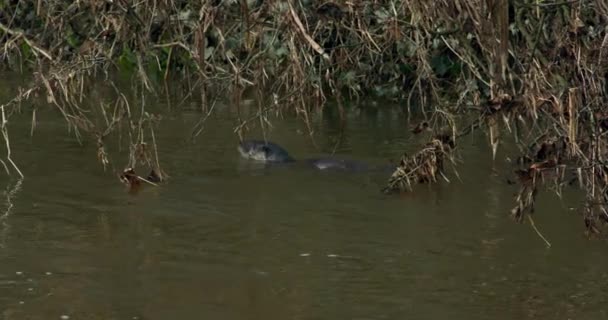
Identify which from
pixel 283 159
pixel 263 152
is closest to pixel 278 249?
pixel 263 152

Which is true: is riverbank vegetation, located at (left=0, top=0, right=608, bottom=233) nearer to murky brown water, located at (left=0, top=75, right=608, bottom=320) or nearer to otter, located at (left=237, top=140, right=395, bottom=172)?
murky brown water, located at (left=0, top=75, right=608, bottom=320)

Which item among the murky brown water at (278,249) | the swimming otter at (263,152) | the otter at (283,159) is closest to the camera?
the murky brown water at (278,249)

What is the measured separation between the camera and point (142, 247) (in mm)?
9227

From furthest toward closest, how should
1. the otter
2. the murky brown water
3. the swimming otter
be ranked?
the swimming otter < the otter < the murky brown water

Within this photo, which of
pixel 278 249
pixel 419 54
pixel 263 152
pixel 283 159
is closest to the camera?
pixel 278 249

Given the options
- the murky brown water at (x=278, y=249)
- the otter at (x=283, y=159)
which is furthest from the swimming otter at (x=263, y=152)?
the murky brown water at (x=278, y=249)

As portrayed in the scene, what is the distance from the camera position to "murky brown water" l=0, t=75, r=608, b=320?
26.0ft

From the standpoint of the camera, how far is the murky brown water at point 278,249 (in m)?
7.91

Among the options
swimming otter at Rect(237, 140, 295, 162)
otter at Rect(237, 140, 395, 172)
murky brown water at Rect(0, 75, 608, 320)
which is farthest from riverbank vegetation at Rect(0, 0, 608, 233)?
swimming otter at Rect(237, 140, 295, 162)

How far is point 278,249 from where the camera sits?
928 cm

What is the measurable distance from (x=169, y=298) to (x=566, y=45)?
263cm

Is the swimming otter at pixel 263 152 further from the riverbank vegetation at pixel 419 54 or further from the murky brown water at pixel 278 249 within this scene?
the riverbank vegetation at pixel 419 54

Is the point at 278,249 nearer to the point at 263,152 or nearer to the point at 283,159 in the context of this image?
the point at 263,152

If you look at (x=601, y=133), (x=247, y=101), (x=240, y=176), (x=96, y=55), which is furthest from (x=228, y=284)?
(x=247, y=101)
